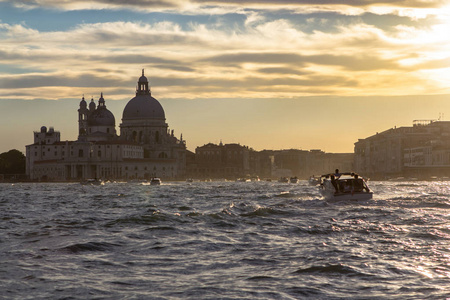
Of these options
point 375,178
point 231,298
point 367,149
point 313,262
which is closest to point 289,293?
point 231,298

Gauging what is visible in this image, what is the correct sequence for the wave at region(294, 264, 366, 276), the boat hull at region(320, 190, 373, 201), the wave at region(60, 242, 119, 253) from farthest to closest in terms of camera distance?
the boat hull at region(320, 190, 373, 201) < the wave at region(60, 242, 119, 253) < the wave at region(294, 264, 366, 276)

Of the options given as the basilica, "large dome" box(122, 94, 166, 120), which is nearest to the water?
the basilica

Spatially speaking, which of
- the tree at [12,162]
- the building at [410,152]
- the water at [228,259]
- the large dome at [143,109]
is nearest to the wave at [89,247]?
the water at [228,259]

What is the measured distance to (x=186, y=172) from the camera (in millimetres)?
192125

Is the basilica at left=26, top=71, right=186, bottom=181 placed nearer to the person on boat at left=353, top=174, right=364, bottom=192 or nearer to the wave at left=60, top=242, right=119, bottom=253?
the person on boat at left=353, top=174, right=364, bottom=192

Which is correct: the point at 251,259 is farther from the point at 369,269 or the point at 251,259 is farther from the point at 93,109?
the point at 93,109

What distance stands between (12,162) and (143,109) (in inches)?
1257

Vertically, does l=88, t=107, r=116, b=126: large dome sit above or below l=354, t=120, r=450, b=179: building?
above

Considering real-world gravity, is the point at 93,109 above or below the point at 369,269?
above

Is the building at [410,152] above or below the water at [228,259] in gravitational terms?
above

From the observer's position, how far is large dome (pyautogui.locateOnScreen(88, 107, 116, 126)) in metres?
178

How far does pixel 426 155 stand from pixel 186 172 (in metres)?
64.5

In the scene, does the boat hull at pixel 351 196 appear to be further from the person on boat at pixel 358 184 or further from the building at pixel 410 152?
the building at pixel 410 152

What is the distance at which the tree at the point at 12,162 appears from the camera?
161m
